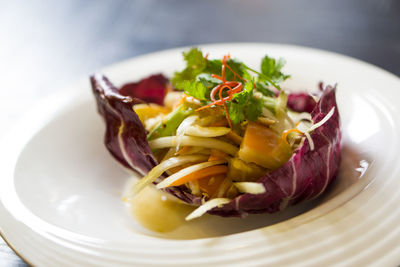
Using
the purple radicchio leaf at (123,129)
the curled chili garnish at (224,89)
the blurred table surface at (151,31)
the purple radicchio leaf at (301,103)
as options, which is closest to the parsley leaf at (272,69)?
the curled chili garnish at (224,89)

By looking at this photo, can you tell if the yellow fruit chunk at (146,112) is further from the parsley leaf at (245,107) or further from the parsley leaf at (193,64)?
the parsley leaf at (245,107)

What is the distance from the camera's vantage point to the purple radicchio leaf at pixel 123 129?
6.28 feet

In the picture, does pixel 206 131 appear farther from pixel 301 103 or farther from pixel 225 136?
pixel 301 103

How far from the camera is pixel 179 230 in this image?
197 centimetres

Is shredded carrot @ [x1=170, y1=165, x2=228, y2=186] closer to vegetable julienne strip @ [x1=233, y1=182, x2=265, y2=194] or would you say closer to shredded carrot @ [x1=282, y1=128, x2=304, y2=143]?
vegetable julienne strip @ [x1=233, y1=182, x2=265, y2=194]

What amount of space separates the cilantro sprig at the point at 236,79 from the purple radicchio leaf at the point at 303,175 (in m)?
0.26

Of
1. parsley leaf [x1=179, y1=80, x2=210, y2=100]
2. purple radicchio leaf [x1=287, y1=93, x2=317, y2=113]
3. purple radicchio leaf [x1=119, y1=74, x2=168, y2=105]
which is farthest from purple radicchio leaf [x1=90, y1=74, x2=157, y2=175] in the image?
purple radicchio leaf [x1=287, y1=93, x2=317, y2=113]

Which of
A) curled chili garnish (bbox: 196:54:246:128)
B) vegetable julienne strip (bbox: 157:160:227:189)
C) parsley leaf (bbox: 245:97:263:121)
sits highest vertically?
curled chili garnish (bbox: 196:54:246:128)

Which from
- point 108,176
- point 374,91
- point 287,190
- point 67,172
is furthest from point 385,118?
point 67,172

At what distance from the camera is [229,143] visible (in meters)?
1.91

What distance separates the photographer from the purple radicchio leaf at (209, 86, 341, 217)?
1670 mm

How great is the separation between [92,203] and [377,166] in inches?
53.2

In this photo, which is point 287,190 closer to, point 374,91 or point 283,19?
point 374,91

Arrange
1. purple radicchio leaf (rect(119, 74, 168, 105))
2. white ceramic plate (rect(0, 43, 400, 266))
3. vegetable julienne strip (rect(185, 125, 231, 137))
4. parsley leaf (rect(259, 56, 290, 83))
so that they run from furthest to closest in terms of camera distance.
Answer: purple radicchio leaf (rect(119, 74, 168, 105)) → parsley leaf (rect(259, 56, 290, 83)) → vegetable julienne strip (rect(185, 125, 231, 137)) → white ceramic plate (rect(0, 43, 400, 266))
